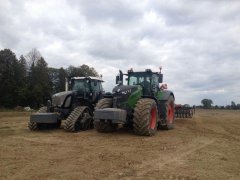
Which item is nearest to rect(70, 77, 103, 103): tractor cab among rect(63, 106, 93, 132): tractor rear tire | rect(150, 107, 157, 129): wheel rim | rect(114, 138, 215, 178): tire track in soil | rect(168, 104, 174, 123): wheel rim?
rect(63, 106, 93, 132): tractor rear tire

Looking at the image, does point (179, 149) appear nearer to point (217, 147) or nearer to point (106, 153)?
point (217, 147)

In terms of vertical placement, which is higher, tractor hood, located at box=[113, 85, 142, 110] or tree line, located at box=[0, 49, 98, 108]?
tree line, located at box=[0, 49, 98, 108]

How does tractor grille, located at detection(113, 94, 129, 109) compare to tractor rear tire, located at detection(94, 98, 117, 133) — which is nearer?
tractor grille, located at detection(113, 94, 129, 109)

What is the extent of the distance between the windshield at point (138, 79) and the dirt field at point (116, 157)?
313cm

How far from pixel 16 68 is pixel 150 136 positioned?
50.6 meters

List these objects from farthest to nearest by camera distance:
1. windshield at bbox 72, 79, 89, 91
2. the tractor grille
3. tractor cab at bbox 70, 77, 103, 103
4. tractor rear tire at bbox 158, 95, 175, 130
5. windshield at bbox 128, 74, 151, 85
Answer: windshield at bbox 72, 79, 89, 91
tractor cab at bbox 70, 77, 103, 103
tractor rear tire at bbox 158, 95, 175, 130
windshield at bbox 128, 74, 151, 85
the tractor grille

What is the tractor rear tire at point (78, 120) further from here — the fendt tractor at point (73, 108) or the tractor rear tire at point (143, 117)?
the tractor rear tire at point (143, 117)

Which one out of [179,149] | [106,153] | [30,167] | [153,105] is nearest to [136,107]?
[153,105]

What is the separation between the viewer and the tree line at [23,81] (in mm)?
59750

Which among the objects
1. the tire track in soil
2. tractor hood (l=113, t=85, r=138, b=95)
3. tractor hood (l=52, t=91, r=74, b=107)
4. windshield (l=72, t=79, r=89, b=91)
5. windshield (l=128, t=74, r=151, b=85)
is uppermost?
windshield (l=128, t=74, r=151, b=85)

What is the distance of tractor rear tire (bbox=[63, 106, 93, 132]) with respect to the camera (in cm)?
1579

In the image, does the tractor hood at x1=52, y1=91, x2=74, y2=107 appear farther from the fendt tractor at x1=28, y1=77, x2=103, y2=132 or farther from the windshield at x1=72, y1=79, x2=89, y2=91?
the windshield at x1=72, y1=79, x2=89, y2=91

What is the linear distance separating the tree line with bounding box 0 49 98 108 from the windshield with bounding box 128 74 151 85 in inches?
1572

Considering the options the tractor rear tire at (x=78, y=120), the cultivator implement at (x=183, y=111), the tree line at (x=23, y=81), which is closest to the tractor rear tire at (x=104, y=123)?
the tractor rear tire at (x=78, y=120)
